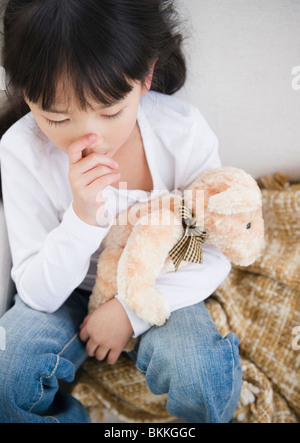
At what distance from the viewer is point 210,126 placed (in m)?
0.89

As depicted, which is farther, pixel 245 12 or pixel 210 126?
pixel 210 126

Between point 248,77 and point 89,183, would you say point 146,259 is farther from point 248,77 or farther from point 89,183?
point 248,77

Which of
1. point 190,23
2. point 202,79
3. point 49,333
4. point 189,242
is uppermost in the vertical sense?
point 190,23

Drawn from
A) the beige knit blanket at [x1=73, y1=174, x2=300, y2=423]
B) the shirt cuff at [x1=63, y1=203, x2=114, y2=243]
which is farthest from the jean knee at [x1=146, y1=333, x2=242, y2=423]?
the shirt cuff at [x1=63, y1=203, x2=114, y2=243]

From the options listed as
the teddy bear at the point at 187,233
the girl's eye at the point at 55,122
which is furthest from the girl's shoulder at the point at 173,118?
the girl's eye at the point at 55,122

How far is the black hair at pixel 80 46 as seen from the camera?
0.52 m

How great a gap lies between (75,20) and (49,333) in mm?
512

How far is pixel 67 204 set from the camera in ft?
2.57

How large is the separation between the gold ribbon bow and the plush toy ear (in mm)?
39

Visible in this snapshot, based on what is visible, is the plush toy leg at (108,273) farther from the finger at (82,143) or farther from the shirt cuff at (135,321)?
the finger at (82,143)

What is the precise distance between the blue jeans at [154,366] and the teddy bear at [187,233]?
6cm

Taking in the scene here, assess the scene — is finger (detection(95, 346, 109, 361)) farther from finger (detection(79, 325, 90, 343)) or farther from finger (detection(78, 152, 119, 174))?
finger (detection(78, 152, 119, 174))

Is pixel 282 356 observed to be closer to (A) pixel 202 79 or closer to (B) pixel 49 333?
(B) pixel 49 333
